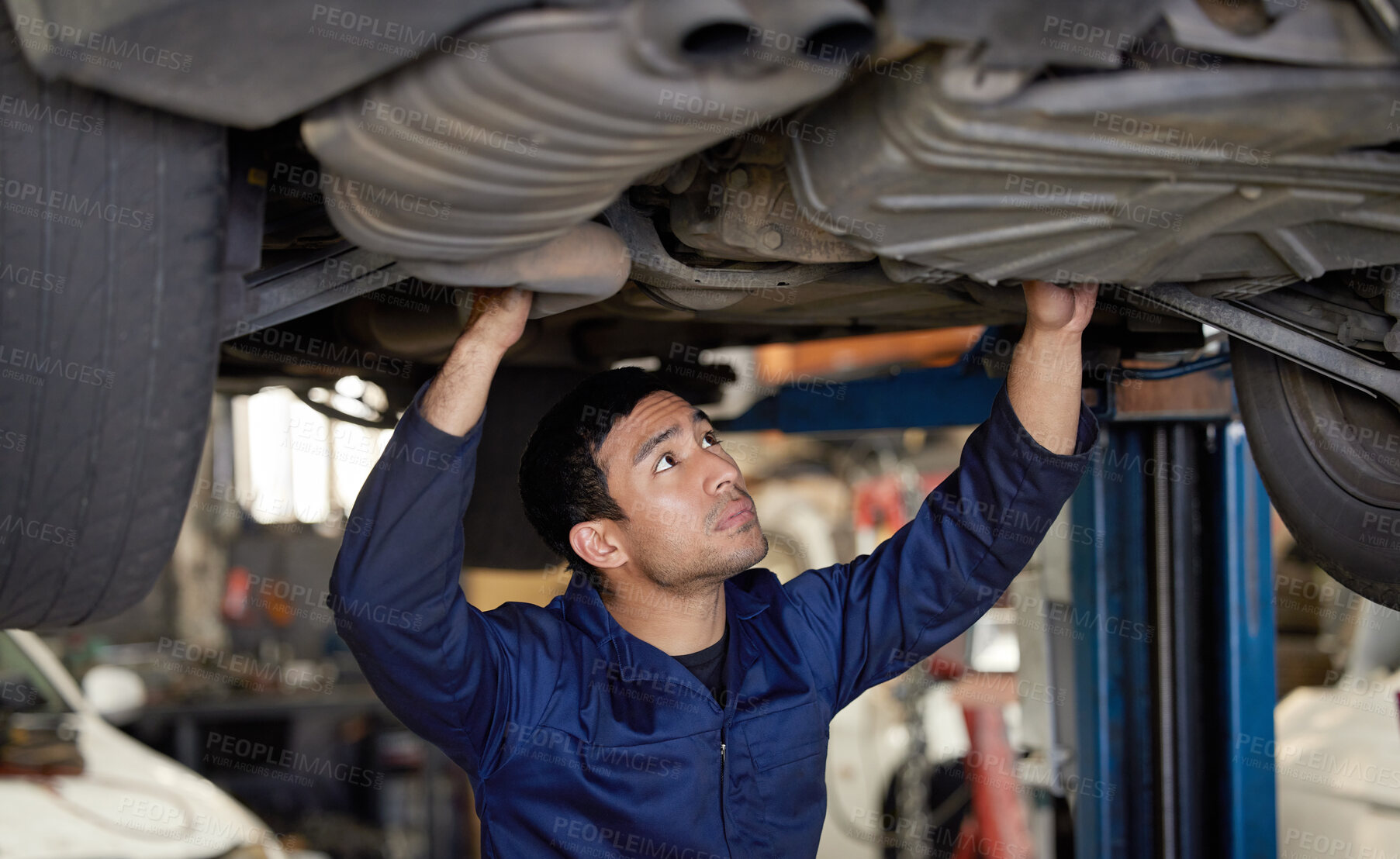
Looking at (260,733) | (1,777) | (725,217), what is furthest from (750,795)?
(260,733)

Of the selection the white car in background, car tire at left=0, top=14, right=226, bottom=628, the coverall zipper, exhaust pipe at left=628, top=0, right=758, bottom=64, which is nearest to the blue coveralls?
the coverall zipper

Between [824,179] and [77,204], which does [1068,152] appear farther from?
[77,204]

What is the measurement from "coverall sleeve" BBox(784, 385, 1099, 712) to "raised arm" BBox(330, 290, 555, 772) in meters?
0.58

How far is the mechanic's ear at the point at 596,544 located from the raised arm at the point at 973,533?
0.28 meters

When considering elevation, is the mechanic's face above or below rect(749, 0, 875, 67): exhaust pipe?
below

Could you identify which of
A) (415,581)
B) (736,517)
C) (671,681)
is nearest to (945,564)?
(736,517)

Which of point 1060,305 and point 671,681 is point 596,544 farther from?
point 1060,305

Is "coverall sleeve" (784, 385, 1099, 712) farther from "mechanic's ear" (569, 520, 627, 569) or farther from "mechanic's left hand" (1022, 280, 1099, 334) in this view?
"mechanic's ear" (569, 520, 627, 569)

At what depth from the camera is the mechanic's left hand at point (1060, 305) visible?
1.25m

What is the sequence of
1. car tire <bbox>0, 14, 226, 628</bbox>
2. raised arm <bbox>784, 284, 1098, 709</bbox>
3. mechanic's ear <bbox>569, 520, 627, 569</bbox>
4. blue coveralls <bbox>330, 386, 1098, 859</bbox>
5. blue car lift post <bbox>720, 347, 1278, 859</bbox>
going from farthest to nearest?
1. blue car lift post <bbox>720, 347, 1278, 859</bbox>
2. mechanic's ear <bbox>569, 520, 627, 569</bbox>
3. raised arm <bbox>784, 284, 1098, 709</bbox>
4. blue coveralls <bbox>330, 386, 1098, 859</bbox>
5. car tire <bbox>0, 14, 226, 628</bbox>

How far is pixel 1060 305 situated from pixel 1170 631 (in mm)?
1041

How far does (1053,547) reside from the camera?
223 centimetres

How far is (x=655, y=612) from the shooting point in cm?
150

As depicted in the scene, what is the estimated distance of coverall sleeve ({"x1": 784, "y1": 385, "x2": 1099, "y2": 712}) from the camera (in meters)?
1.37
